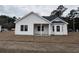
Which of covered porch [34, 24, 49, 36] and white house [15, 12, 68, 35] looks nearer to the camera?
white house [15, 12, 68, 35]

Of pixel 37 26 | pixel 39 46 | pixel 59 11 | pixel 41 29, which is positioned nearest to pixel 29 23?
pixel 37 26

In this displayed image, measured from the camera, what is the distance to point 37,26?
2638 cm

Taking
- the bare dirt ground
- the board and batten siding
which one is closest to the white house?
the board and batten siding

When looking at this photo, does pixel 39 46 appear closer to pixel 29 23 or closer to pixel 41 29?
pixel 29 23

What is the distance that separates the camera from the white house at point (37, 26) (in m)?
25.1

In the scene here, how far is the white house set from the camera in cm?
2506

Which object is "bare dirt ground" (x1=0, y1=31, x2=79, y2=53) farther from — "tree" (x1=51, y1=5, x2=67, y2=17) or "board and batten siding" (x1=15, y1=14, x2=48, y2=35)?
"tree" (x1=51, y1=5, x2=67, y2=17)

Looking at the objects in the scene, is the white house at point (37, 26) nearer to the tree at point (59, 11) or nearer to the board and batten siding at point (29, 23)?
the board and batten siding at point (29, 23)

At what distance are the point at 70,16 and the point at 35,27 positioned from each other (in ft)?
117

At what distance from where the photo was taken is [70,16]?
195 ft

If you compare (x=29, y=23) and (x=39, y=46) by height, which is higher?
(x=29, y=23)

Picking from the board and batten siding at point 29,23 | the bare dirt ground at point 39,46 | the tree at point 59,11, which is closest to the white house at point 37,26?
the board and batten siding at point 29,23
